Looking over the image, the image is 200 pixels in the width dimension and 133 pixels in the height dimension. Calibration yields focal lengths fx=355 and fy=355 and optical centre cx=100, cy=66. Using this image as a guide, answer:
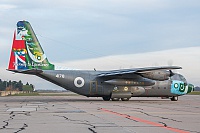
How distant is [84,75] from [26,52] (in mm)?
5954

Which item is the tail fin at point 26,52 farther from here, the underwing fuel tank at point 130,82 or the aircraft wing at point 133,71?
the underwing fuel tank at point 130,82

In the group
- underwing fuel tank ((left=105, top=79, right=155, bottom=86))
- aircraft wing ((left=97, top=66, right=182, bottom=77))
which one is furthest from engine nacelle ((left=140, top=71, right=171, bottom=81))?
underwing fuel tank ((left=105, top=79, right=155, bottom=86))

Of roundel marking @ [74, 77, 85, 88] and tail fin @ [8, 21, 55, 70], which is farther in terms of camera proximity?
roundel marking @ [74, 77, 85, 88]

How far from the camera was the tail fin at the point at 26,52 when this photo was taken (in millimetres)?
32938

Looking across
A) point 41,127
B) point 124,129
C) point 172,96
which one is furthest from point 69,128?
point 172,96

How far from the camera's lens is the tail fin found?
108 ft

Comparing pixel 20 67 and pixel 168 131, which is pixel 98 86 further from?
pixel 168 131

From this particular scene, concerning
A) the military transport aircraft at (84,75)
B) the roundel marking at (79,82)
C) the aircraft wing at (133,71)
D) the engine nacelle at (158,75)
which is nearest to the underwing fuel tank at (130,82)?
the military transport aircraft at (84,75)

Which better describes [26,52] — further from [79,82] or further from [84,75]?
[84,75]

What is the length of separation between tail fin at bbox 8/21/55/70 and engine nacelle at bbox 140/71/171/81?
9.15m

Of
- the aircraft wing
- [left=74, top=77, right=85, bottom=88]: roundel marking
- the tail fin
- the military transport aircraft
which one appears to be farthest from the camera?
[left=74, top=77, right=85, bottom=88]: roundel marking

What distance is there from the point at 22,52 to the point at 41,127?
22300 mm

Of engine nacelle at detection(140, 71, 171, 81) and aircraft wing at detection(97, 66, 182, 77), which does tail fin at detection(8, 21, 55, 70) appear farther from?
engine nacelle at detection(140, 71, 171, 81)

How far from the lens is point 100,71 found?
120ft
